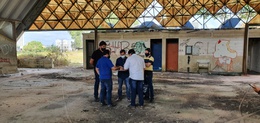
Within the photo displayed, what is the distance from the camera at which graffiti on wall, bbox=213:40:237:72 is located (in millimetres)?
13973

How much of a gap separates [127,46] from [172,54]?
3.51m

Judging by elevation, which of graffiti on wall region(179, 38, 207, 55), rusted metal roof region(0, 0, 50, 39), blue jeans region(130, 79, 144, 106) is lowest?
blue jeans region(130, 79, 144, 106)

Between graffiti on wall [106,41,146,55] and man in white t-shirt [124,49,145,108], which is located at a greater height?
graffiti on wall [106,41,146,55]

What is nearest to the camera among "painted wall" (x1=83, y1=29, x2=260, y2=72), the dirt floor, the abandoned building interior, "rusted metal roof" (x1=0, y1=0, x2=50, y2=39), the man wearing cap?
the dirt floor

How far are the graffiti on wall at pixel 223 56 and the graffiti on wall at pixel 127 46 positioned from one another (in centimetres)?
522

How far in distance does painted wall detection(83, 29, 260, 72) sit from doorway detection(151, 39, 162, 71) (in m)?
0.42

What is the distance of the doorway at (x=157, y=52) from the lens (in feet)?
52.1

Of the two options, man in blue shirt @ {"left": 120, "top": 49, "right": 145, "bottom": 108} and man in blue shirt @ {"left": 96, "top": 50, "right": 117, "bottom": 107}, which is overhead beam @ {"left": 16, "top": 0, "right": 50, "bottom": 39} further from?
man in blue shirt @ {"left": 120, "top": 49, "right": 145, "bottom": 108}

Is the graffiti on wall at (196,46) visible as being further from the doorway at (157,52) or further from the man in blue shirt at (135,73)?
the man in blue shirt at (135,73)

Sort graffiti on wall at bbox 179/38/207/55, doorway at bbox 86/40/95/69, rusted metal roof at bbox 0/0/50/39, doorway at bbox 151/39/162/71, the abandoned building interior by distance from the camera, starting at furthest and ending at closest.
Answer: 1. doorway at bbox 86/40/95/69
2. doorway at bbox 151/39/162/71
3. graffiti on wall at bbox 179/38/207/55
4. the abandoned building interior
5. rusted metal roof at bbox 0/0/50/39

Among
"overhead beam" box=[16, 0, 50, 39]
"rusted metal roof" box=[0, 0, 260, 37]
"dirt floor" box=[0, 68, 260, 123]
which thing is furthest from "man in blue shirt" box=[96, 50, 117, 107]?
"overhead beam" box=[16, 0, 50, 39]

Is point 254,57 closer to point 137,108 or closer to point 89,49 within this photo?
point 89,49

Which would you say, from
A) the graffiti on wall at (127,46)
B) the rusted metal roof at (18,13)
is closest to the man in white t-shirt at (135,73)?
the graffiti on wall at (127,46)

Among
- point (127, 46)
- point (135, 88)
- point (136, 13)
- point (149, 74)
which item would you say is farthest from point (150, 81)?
point (136, 13)
